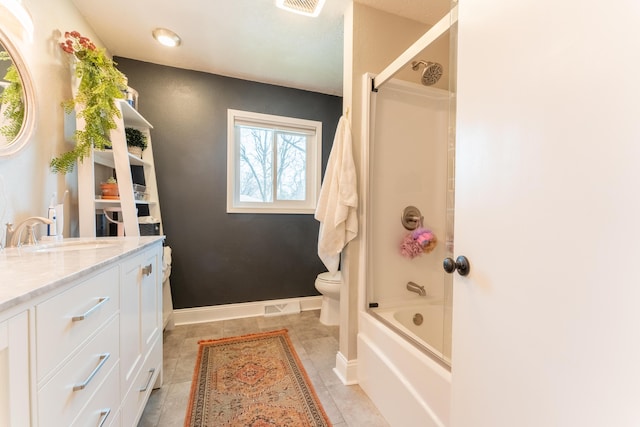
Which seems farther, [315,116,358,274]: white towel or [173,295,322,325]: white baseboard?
[173,295,322,325]: white baseboard

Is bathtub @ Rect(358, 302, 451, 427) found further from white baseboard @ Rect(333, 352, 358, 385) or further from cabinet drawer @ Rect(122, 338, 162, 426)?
cabinet drawer @ Rect(122, 338, 162, 426)

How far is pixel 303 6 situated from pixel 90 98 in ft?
4.58

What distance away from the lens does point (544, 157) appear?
63 centimetres

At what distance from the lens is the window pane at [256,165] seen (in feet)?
8.86

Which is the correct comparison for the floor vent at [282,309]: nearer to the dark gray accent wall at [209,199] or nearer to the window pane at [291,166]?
the dark gray accent wall at [209,199]

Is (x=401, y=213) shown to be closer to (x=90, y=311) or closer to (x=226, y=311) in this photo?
(x=90, y=311)

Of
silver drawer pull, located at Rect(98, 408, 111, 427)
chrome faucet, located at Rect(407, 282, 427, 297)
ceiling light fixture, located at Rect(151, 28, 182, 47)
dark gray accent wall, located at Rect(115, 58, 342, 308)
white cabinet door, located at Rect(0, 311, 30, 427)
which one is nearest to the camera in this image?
white cabinet door, located at Rect(0, 311, 30, 427)

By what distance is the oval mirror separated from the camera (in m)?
1.12

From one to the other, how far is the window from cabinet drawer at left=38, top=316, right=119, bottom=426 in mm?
1738

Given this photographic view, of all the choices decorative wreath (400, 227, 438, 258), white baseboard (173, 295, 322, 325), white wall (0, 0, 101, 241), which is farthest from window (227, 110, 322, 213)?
decorative wreath (400, 227, 438, 258)

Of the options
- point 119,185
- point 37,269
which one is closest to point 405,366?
point 37,269

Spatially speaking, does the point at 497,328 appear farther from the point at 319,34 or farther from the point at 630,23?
the point at 319,34

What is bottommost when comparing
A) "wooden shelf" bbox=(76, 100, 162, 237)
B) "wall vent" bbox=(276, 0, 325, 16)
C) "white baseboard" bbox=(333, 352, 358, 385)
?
"white baseboard" bbox=(333, 352, 358, 385)

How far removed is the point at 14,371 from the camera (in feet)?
1.69
